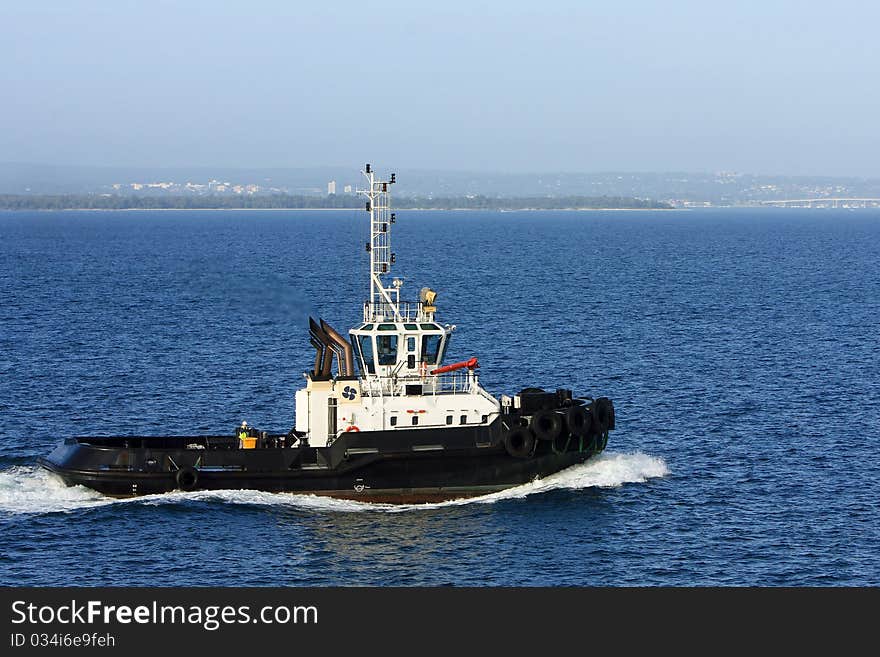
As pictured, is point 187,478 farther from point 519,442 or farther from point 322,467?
point 519,442

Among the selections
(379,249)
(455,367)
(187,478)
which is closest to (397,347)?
(455,367)

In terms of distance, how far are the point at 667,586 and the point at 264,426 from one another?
1770 centimetres

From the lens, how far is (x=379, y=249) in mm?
35062

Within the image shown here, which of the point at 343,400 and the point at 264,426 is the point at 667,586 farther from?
the point at 264,426

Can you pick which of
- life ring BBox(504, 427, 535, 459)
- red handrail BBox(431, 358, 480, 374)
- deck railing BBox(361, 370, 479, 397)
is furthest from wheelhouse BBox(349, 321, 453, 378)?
life ring BBox(504, 427, 535, 459)

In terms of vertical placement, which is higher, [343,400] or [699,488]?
[343,400]

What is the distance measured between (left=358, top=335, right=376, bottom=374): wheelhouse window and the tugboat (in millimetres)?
37

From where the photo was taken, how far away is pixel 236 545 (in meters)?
30.3

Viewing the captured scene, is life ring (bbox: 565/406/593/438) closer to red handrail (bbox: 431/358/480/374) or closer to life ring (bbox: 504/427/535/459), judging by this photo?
life ring (bbox: 504/427/535/459)

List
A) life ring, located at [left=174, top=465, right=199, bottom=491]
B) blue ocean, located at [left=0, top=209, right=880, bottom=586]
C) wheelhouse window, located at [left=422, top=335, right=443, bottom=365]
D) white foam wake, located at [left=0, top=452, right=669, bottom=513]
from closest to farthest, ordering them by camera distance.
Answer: blue ocean, located at [left=0, top=209, right=880, bottom=586] → white foam wake, located at [left=0, top=452, right=669, bottom=513] → life ring, located at [left=174, top=465, right=199, bottom=491] → wheelhouse window, located at [left=422, top=335, right=443, bottom=365]

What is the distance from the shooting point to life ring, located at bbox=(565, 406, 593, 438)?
35.0 metres

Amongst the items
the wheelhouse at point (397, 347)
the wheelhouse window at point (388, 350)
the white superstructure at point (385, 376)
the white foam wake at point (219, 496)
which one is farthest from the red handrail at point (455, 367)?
the white foam wake at point (219, 496)

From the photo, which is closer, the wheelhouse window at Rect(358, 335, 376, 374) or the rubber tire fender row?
the wheelhouse window at Rect(358, 335, 376, 374)
